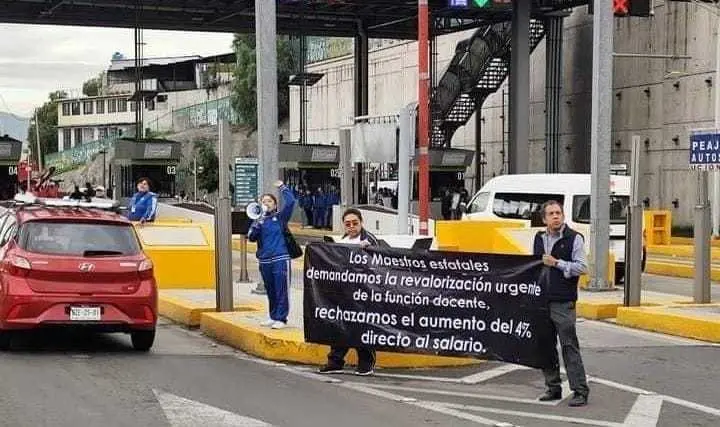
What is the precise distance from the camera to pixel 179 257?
61.4ft

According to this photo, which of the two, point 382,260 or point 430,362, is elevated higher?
point 382,260

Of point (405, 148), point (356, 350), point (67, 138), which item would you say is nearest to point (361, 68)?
point (405, 148)

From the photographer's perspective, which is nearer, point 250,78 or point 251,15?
point 251,15

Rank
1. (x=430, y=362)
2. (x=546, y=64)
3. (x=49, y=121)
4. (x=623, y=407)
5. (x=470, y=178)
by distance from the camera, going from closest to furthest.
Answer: (x=623, y=407) < (x=430, y=362) < (x=546, y=64) < (x=470, y=178) < (x=49, y=121)

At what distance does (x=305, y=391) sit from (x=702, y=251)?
817 centimetres

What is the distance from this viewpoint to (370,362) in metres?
11.1

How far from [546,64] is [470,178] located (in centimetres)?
898

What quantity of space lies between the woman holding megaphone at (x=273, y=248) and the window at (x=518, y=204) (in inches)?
446

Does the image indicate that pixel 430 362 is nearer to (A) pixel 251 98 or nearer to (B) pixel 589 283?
(B) pixel 589 283

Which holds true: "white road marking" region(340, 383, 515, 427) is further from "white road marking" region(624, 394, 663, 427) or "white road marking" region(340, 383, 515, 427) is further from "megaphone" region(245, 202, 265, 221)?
"megaphone" region(245, 202, 265, 221)

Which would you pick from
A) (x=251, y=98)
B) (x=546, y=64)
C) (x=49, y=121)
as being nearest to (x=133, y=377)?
(x=546, y=64)

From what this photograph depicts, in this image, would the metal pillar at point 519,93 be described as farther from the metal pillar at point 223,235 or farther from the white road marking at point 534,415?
the white road marking at point 534,415

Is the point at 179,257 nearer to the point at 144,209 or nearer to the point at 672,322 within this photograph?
the point at 144,209

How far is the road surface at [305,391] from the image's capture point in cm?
879
